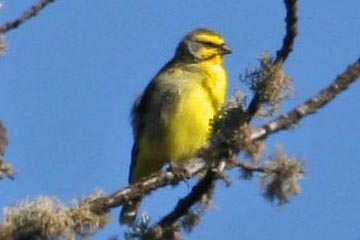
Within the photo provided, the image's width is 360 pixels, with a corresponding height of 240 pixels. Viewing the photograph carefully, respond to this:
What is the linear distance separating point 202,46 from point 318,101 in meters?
4.48

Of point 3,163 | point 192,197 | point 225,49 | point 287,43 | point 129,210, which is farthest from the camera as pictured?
point 225,49

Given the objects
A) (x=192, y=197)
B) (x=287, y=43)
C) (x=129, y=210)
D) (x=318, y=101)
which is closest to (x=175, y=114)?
(x=129, y=210)

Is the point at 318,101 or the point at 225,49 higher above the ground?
the point at 225,49

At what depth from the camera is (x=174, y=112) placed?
5910 mm

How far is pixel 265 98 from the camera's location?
245 cm

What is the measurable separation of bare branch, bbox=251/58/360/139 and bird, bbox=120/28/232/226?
330 cm

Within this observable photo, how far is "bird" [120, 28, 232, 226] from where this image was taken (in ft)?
19.1

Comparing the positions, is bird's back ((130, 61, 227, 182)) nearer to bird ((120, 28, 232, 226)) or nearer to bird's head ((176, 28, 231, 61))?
bird ((120, 28, 232, 226))

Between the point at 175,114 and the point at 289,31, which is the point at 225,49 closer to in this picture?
the point at 175,114

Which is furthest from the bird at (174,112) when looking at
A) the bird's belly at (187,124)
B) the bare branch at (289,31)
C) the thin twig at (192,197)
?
the bare branch at (289,31)

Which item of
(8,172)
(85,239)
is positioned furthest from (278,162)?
(8,172)

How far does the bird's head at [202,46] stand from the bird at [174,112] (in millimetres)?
Result: 46

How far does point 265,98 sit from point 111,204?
1.74 ft

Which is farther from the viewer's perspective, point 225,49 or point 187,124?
point 225,49
